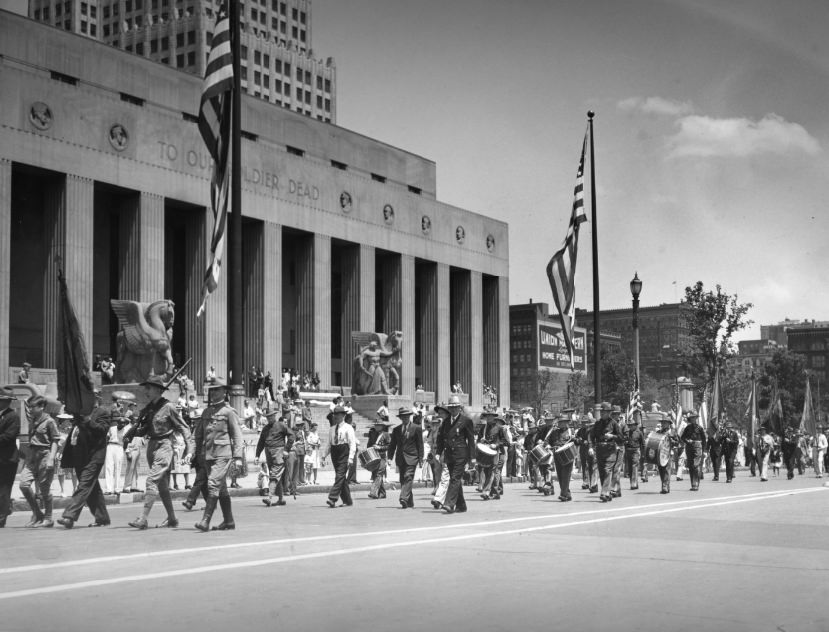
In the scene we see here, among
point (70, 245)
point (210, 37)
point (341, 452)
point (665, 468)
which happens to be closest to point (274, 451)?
point (341, 452)

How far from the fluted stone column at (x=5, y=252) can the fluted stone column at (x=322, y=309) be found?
18.9 metres

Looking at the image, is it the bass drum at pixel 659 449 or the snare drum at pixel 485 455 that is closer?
the snare drum at pixel 485 455

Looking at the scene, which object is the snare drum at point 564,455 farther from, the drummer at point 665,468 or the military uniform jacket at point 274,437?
the military uniform jacket at point 274,437

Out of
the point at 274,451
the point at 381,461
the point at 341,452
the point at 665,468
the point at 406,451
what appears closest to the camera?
the point at 341,452

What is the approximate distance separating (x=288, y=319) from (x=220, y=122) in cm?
4514

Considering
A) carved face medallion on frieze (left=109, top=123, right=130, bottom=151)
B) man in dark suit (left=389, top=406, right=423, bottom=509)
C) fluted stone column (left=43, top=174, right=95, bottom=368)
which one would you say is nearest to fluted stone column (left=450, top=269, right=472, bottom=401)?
carved face medallion on frieze (left=109, top=123, right=130, bottom=151)

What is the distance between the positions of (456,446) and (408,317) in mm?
50635

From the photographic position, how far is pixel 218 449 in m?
14.9

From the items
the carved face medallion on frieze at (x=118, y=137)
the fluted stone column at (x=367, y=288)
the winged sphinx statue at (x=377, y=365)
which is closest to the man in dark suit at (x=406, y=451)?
the winged sphinx statue at (x=377, y=365)

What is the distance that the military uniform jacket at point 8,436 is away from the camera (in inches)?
621

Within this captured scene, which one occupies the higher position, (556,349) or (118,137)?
(118,137)

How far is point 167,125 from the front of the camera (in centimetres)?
5419

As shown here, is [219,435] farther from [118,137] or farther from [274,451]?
[118,137]

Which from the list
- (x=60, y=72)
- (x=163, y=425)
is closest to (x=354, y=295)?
Answer: (x=60, y=72)
